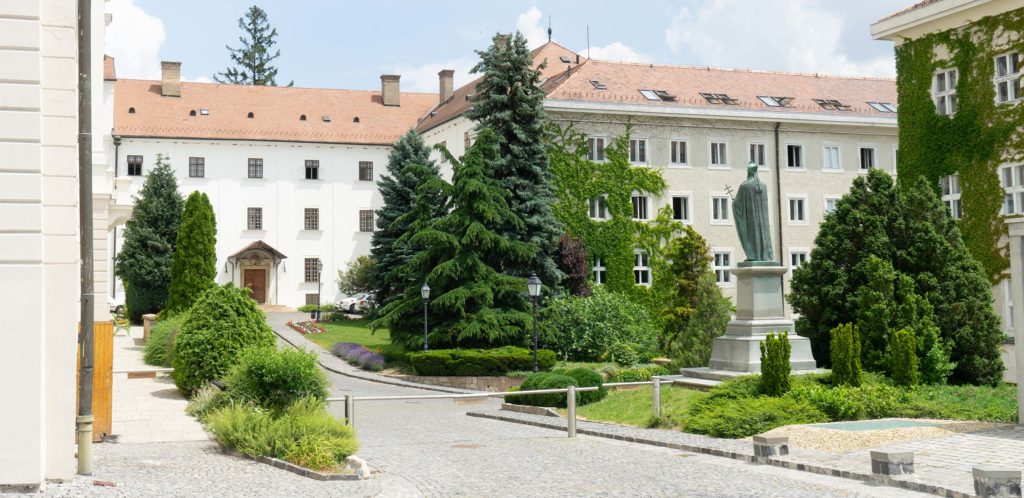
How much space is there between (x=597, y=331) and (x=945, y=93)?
43.5 ft

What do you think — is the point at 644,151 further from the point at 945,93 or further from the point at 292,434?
the point at 292,434

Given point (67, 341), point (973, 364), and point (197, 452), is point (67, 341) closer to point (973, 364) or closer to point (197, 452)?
point (197, 452)

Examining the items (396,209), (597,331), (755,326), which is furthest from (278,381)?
(396,209)

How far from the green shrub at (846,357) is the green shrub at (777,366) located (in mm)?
1139

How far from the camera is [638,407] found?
1917cm

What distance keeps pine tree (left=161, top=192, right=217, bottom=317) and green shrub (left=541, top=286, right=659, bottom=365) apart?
1205 centimetres

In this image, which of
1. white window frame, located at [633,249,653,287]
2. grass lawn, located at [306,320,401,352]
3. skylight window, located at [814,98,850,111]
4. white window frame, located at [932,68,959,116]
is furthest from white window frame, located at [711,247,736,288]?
grass lawn, located at [306,320,401,352]

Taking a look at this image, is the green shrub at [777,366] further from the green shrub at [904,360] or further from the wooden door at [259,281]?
the wooden door at [259,281]

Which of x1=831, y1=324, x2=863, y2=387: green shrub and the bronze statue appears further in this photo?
the bronze statue

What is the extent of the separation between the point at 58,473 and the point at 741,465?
792cm

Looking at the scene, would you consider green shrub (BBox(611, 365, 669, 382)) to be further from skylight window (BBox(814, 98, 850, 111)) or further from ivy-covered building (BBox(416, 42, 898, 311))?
skylight window (BBox(814, 98, 850, 111))

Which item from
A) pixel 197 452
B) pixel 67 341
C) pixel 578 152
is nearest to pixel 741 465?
pixel 197 452

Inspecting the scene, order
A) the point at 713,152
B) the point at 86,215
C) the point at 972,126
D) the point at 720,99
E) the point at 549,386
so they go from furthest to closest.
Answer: the point at 720,99
the point at 713,152
the point at 972,126
the point at 549,386
the point at 86,215

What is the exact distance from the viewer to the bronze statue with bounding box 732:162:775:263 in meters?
21.4
